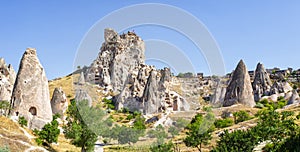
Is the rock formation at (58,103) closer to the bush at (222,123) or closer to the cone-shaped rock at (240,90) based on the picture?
the bush at (222,123)

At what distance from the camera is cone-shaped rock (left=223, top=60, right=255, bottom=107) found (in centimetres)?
5650

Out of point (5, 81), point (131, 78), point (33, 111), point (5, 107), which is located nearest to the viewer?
point (5, 107)

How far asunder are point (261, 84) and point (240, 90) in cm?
1544

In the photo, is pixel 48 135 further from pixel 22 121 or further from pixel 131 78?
pixel 131 78

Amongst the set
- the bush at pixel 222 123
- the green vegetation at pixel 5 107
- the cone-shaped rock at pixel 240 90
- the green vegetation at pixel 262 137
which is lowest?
the green vegetation at pixel 262 137

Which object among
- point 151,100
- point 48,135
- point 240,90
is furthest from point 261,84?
point 48,135

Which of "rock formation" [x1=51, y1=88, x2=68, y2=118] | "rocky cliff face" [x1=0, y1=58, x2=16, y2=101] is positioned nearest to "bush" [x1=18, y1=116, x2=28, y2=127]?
"rocky cliff face" [x1=0, y1=58, x2=16, y2=101]

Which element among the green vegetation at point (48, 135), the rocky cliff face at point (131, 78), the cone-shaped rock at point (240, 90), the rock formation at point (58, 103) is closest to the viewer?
the green vegetation at point (48, 135)

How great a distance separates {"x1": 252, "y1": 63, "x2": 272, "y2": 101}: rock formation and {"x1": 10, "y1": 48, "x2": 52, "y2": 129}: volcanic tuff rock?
144 feet

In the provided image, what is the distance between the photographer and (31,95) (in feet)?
113

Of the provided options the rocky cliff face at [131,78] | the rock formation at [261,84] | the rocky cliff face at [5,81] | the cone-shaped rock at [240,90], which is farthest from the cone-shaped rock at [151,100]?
the rock formation at [261,84]

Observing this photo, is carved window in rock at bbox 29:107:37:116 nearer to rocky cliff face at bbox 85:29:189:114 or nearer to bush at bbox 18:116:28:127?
bush at bbox 18:116:28:127

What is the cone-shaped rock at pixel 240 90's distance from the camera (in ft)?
185

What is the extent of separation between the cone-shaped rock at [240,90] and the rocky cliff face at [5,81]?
31.4 m
